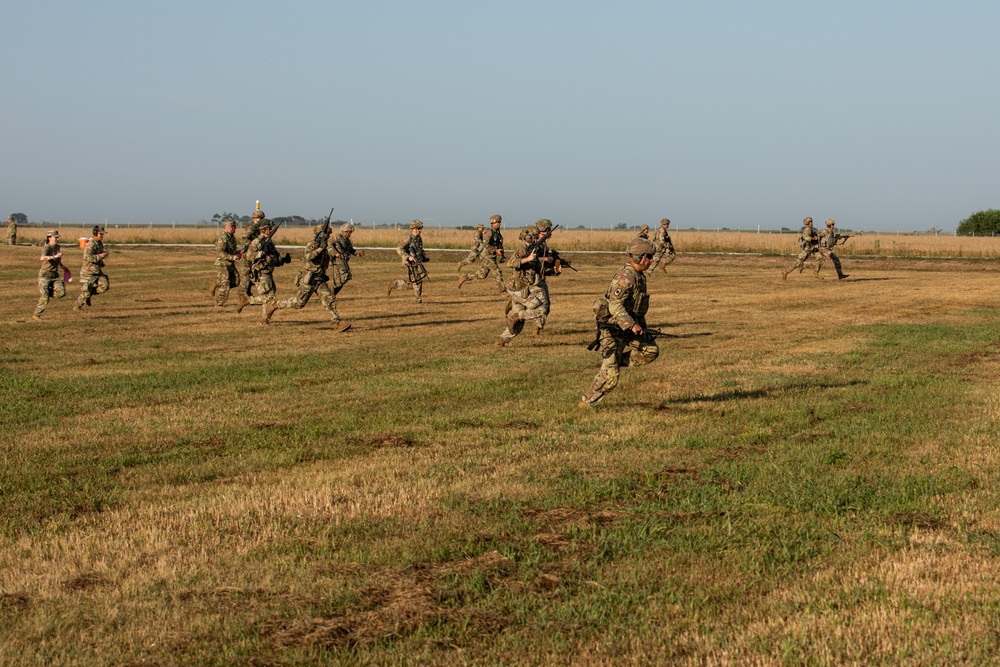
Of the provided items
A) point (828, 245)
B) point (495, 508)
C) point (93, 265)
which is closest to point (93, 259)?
point (93, 265)

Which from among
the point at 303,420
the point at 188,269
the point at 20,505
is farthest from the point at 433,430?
the point at 188,269

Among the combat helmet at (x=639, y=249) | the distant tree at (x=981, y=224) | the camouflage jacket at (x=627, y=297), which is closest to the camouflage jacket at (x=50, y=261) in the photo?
the camouflage jacket at (x=627, y=297)

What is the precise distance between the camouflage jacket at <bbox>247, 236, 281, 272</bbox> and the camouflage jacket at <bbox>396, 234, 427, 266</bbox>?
710 cm

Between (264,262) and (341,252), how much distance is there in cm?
160

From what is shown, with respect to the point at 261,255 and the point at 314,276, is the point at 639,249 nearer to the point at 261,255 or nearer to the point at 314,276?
the point at 314,276

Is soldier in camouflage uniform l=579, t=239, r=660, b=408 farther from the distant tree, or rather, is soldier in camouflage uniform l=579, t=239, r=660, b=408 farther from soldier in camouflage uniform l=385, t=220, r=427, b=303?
the distant tree

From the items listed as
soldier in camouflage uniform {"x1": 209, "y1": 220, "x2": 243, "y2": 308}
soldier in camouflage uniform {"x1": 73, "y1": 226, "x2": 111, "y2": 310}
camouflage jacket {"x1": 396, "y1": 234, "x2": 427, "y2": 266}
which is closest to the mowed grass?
soldier in camouflage uniform {"x1": 73, "y1": 226, "x2": 111, "y2": 310}

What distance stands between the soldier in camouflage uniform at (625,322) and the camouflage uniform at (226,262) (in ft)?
48.6

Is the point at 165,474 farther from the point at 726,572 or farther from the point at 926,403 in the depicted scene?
the point at 926,403

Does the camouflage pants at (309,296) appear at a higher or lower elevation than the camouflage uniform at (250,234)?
lower

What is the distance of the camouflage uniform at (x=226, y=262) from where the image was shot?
26484mm

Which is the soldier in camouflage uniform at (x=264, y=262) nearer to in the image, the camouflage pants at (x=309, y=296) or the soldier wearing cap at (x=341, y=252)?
the camouflage pants at (x=309, y=296)

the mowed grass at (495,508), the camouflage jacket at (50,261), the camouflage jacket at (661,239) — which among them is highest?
the camouflage jacket at (661,239)

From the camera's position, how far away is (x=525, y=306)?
64.6 ft
